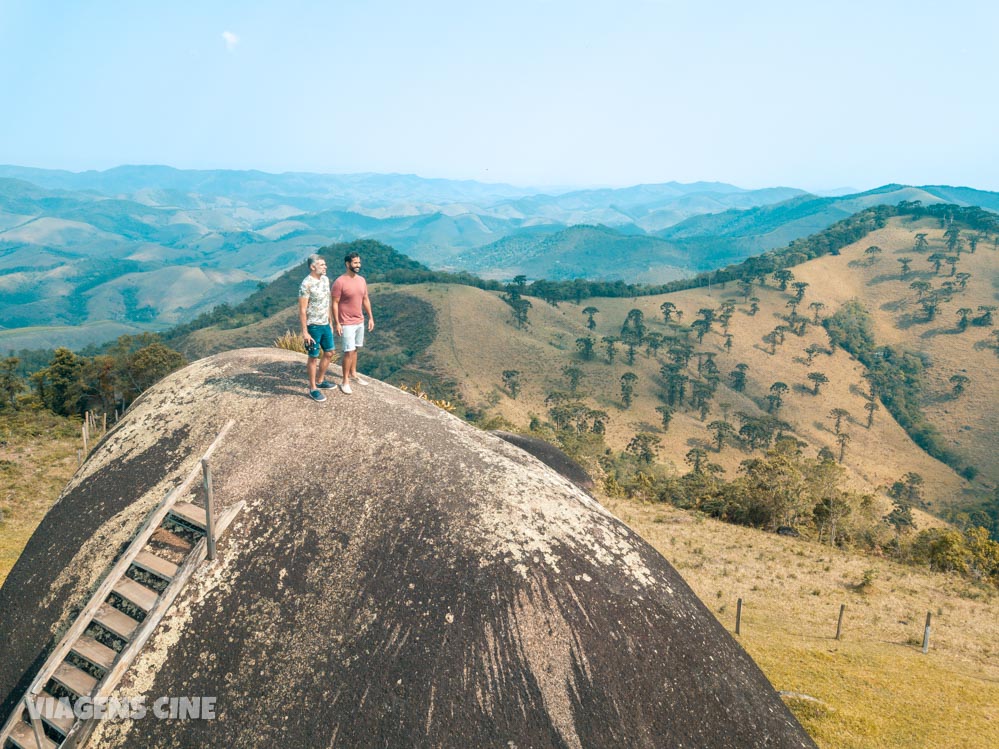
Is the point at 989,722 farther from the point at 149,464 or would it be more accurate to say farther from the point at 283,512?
the point at 149,464

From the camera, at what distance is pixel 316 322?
36.4ft

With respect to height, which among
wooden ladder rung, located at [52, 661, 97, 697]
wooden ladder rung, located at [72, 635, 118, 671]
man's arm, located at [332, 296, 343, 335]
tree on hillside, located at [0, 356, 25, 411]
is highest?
man's arm, located at [332, 296, 343, 335]

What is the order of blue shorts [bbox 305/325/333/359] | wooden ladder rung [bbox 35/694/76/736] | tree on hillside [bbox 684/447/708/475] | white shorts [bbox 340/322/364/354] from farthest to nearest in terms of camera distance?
tree on hillside [bbox 684/447/708/475], white shorts [bbox 340/322/364/354], blue shorts [bbox 305/325/333/359], wooden ladder rung [bbox 35/694/76/736]

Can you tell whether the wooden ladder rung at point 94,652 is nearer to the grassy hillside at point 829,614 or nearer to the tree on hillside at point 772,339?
the grassy hillside at point 829,614

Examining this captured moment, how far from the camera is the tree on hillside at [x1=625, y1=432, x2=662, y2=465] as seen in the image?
8321 cm

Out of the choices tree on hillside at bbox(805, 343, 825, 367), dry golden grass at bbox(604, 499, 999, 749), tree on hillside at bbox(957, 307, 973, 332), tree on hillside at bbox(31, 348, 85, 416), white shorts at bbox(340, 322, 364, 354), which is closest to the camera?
white shorts at bbox(340, 322, 364, 354)

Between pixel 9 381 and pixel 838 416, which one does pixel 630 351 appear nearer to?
pixel 838 416

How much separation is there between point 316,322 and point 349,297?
0.78 metres

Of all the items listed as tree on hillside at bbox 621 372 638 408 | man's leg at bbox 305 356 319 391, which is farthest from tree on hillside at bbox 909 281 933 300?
man's leg at bbox 305 356 319 391

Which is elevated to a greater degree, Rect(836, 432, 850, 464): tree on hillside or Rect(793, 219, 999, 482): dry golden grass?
Rect(793, 219, 999, 482): dry golden grass

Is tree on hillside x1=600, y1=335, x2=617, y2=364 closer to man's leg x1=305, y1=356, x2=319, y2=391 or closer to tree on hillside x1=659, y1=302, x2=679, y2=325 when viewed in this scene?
tree on hillside x1=659, y1=302, x2=679, y2=325

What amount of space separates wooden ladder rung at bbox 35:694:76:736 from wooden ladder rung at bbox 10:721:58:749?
16cm

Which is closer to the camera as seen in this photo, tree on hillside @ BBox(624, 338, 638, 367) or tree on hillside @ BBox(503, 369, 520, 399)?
tree on hillside @ BBox(503, 369, 520, 399)

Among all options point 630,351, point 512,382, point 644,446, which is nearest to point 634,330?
point 630,351
